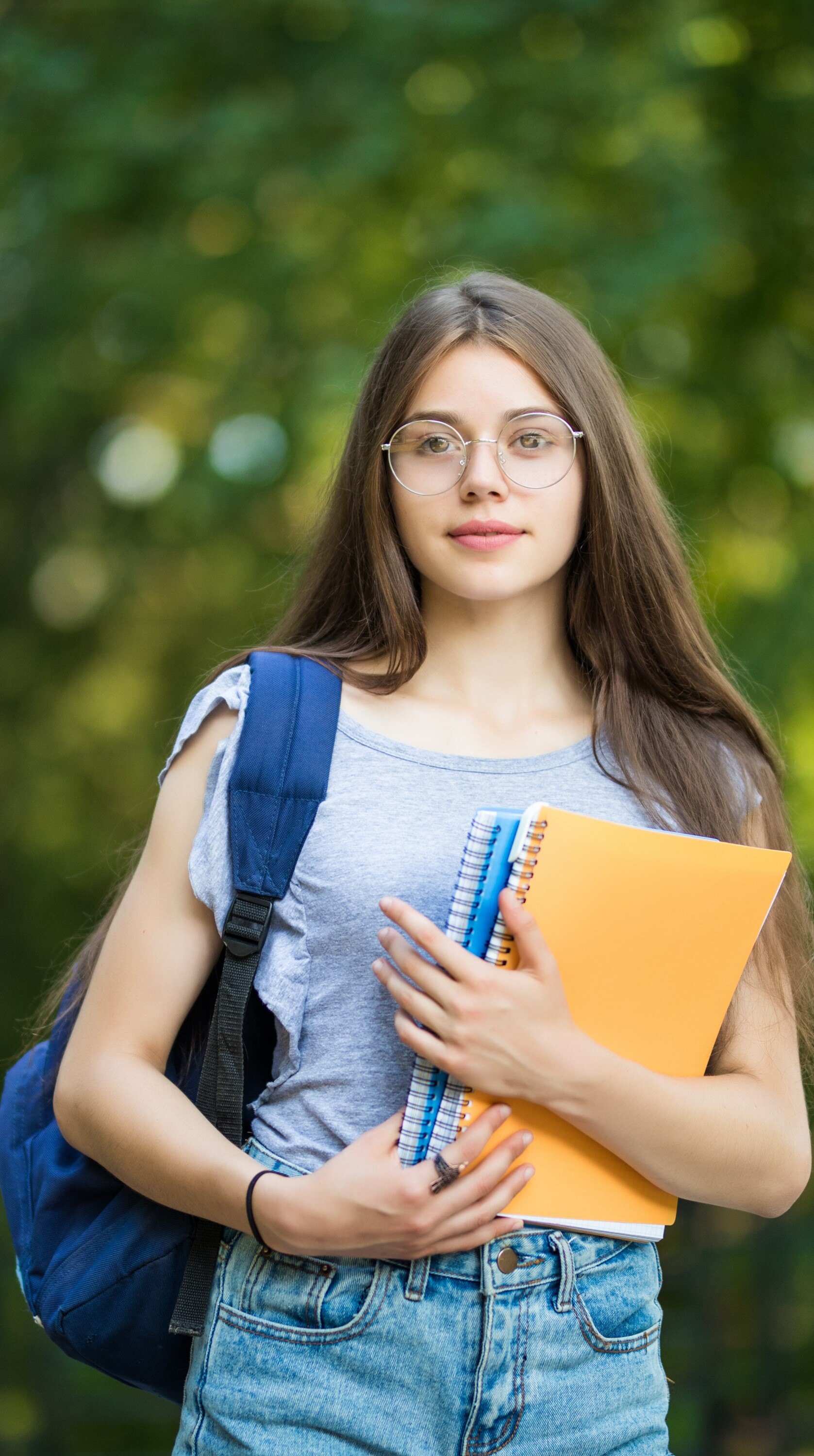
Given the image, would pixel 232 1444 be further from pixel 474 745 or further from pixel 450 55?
pixel 450 55

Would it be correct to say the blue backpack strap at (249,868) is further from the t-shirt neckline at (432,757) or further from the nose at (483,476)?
the nose at (483,476)

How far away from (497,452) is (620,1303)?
3.90 feet

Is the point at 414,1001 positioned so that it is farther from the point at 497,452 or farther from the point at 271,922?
the point at 497,452

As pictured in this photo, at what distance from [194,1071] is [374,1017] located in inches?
11.5

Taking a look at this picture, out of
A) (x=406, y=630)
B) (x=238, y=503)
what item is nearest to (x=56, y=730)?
(x=238, y=503)

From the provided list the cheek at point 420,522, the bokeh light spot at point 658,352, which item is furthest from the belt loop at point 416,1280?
the bokeh light spot at point 658,352

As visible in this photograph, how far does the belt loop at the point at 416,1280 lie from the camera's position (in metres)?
1.71

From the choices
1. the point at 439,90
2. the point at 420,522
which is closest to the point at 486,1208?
the point at 420,522

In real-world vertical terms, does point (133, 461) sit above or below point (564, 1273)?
above

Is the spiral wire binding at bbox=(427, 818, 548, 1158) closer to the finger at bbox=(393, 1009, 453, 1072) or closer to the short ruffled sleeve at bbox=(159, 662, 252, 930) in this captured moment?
the finger at bbox=(393, 1009, 453, 1072)

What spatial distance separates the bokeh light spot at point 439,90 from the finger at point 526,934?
394 centimetres

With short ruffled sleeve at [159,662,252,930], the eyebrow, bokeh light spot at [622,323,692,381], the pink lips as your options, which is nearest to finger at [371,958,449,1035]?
short ruffled sleeve at [159,662,252,930]

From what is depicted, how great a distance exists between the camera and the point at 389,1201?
5.27 feet

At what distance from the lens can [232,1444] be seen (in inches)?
67.4
